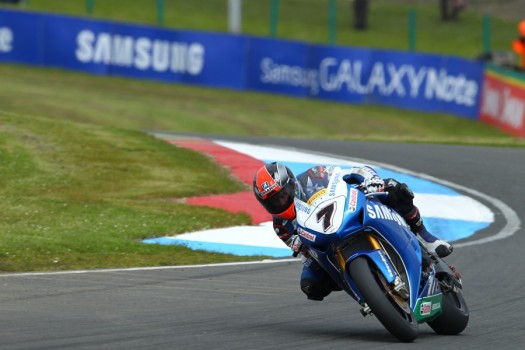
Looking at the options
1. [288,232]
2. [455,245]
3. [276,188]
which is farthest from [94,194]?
[276,188]

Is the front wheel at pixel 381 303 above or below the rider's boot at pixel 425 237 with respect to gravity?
below

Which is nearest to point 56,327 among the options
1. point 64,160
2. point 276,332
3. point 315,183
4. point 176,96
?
point 276,332

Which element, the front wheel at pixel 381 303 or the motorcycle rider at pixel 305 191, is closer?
the front wheel at pixel 381 303

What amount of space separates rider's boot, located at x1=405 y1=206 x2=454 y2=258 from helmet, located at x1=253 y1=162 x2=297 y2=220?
82 centimetres

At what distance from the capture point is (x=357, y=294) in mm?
7723

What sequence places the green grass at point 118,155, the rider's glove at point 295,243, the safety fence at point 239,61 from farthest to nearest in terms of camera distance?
1. the safety fence at point 239,61
2. the green grass at point 118,155
3. the rider's glove at point 295,243

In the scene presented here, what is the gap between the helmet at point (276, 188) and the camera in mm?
7859

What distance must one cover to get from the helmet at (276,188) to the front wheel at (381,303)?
0.61 metres

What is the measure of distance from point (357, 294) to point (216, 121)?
20858mm

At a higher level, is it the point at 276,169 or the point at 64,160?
the point at 276,169

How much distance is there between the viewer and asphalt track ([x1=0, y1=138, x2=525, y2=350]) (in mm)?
7594

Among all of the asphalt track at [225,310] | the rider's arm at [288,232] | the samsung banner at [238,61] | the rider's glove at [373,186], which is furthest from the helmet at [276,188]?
the samsung banner at [238,61]

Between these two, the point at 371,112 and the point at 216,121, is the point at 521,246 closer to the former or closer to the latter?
the point at 216,121

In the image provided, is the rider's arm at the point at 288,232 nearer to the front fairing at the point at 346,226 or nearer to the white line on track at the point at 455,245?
the front fairing at the point at 346,226
